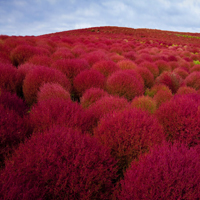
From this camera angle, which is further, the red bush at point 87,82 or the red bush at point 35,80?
the red bush at point 87,82

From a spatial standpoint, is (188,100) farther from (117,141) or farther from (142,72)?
(142,72)

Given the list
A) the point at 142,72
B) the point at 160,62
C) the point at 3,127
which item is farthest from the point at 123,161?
the point at 160,62

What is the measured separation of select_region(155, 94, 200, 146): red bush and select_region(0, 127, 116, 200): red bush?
4.08 ft

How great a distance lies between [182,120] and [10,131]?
221cm

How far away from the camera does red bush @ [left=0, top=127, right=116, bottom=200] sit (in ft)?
3.76

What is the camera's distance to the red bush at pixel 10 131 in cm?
158

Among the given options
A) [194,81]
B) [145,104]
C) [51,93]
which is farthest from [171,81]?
[51,93]

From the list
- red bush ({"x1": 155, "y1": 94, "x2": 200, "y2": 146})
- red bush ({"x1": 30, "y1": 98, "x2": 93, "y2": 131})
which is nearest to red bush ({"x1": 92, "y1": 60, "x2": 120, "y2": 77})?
red bush ({"x1": 155, "y1": 94, "x2": 200, "y2": 146})

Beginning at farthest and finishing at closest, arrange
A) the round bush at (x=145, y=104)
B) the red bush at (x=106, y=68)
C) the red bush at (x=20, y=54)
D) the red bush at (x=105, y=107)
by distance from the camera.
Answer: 1. the red bush at (x=20, y=54)
2. the red bush at (x=106, y=68)
3. the round bush at (x=145, y=104)
4. the red bush at (x=105, y=107)

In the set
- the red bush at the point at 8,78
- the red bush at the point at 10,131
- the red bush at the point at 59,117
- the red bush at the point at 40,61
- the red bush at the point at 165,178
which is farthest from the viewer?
the red bush at the point at 40,61

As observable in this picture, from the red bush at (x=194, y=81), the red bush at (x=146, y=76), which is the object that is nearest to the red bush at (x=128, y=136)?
the red bush at (x=146, y=76)

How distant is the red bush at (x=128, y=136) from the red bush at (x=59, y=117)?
0.99 feet

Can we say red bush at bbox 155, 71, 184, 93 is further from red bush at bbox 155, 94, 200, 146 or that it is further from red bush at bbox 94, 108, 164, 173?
red bush at bbox 94, 108, 164, 173

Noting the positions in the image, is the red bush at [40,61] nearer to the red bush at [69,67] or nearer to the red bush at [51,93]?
the red bush at [69,67]
